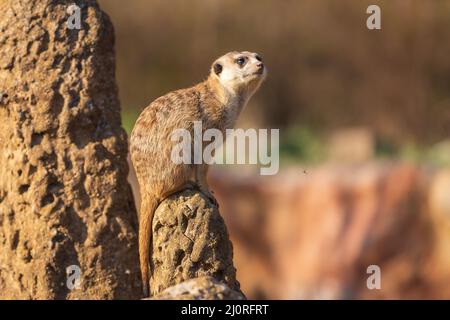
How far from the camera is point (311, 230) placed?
45.9ft

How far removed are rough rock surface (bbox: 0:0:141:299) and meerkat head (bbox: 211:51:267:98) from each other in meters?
1.03

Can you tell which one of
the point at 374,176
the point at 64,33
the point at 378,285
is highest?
the point at 64,33

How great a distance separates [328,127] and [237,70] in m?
11.0

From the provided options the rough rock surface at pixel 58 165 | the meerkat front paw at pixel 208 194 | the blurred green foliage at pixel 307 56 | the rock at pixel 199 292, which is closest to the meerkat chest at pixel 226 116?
the meerkat front paw at pixel 208 194

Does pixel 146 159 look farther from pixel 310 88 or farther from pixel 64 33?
pixel 310 88

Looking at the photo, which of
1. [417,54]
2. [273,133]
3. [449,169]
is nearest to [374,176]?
[449,169]

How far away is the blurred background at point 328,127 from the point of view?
12.8m

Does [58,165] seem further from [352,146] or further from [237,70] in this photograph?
[352,146]

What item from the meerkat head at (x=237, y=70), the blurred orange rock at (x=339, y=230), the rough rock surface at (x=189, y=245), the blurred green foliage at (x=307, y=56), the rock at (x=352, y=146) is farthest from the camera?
the blurred green foliage at (x=307, y=56)

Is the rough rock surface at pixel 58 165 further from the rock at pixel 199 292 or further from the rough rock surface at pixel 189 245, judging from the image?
the rock at pixel 199 292

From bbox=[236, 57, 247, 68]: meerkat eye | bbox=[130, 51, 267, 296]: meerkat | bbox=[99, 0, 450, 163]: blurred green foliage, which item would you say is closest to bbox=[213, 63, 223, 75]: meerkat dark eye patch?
bbox=[236, 57, 247, 68]: meerkat eye

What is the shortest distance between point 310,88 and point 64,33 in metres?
13.3

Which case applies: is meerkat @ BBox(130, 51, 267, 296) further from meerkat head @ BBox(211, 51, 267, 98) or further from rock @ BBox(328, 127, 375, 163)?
rock @ BBox(328, 127, 375, 163)

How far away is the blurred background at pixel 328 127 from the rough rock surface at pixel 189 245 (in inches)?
248
